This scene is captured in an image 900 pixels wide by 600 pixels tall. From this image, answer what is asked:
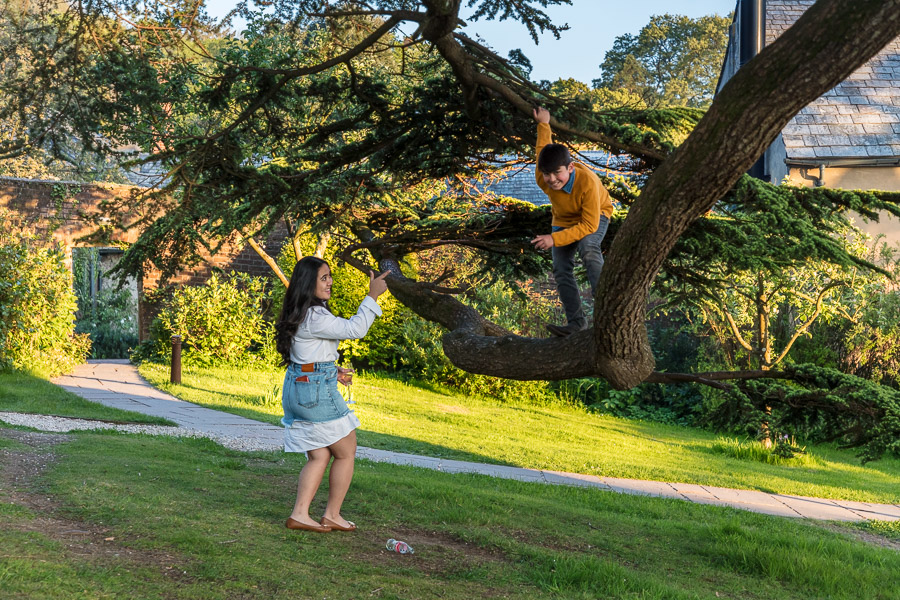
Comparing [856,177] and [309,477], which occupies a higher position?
[856,177]

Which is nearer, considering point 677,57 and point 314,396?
point 314,396

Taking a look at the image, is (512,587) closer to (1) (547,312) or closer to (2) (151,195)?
(2) (151,195)

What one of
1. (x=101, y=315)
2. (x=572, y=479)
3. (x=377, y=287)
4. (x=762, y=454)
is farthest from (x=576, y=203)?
(x=101, y=315)

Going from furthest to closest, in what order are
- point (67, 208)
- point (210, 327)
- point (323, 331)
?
point (67, 208), point (210, 327), point (323, 331)

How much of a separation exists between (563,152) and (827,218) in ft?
6.26

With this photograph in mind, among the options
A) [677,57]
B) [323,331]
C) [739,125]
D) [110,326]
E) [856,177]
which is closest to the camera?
[739,125]

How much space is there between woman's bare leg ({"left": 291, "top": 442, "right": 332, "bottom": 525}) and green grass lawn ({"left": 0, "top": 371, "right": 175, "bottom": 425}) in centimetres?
571

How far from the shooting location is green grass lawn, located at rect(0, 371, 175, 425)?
10281 mm

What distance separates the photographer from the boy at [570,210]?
16.0ft

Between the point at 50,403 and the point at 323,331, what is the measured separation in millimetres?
7855

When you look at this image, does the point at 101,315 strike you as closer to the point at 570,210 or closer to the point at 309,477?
the point at 309,477

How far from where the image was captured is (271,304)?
60.7ft

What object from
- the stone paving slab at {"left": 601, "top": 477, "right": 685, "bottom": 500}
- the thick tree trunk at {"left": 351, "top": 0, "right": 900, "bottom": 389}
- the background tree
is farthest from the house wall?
the background tree

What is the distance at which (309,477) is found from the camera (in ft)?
15.9
